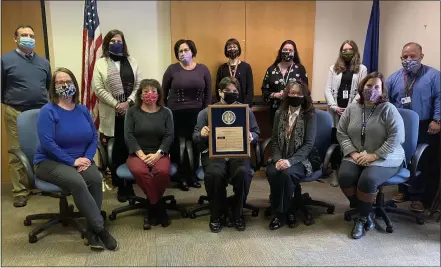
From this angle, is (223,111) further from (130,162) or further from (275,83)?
(275,83)

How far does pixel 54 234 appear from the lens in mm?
3133

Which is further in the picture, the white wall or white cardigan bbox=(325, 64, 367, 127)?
the white wall

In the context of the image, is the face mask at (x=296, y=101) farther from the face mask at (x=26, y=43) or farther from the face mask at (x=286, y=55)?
the face mask at (x=26, y=43)

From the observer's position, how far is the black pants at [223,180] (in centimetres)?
313

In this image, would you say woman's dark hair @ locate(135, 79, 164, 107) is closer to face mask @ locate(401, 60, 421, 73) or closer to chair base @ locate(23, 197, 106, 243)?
chair base @ locate(23, 197, 106, 243)

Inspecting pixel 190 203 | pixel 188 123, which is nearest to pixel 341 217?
pixel 190 203

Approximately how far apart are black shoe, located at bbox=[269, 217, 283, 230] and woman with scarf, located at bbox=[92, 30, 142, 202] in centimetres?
145

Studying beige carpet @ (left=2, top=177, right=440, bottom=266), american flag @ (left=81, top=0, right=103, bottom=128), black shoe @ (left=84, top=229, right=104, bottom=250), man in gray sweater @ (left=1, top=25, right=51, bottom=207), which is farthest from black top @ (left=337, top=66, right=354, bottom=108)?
man in gray sweater @ (left=1, top=25, right=51, bottom=207)

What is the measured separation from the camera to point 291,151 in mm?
3262

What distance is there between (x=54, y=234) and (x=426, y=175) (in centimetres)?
328

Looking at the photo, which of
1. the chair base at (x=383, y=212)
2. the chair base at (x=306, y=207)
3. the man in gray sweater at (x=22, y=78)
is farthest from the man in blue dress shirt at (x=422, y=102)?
the man in gray sweater at (x=22, y=78)

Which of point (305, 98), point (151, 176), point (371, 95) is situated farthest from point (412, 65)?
point (151, 176)

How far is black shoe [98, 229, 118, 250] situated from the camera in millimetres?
2864

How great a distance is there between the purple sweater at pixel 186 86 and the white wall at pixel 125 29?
2.77 ft
